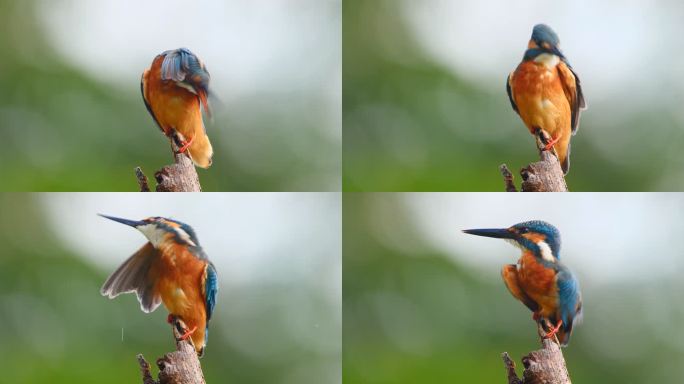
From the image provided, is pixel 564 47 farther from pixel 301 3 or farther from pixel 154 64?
pixel 154 64

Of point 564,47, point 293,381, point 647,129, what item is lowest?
point 293,381

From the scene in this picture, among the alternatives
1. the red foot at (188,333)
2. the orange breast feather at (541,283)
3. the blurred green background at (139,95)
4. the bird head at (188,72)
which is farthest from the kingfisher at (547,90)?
the red foot at (188,333)

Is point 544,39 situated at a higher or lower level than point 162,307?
higher

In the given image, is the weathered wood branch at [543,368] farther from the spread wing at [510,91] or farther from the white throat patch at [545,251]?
the spread wing at [510,91]

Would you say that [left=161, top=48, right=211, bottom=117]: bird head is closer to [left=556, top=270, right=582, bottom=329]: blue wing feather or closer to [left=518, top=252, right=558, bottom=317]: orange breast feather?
[left=518, top=252, right=558, bottom=317]: orange breast feather

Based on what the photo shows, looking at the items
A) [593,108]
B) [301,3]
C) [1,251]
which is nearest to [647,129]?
[593,108]

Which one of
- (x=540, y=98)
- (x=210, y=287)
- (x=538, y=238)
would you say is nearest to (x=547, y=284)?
(x=538, y=238)

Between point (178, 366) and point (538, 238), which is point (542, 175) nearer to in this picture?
point (538, 238)
